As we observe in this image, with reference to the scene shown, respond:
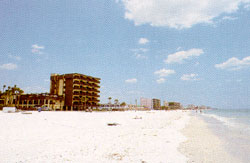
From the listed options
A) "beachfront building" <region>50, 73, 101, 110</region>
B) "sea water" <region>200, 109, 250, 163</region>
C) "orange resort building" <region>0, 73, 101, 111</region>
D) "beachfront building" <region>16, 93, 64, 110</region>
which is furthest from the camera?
"beachfront building" <region>50, 73, 101, 110</region>

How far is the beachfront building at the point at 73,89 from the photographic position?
75.6m

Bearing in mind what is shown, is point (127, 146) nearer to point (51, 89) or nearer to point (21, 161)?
point (21, 161)

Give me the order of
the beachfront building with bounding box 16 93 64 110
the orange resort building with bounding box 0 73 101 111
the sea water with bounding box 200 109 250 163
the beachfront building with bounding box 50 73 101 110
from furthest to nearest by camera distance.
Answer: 1. the beachfront building with bounding box 50 73 101 110
2. the orange resort building with bounding box 0 73 101 111
3. the beachfront building with bounding box 16 93 64 110
4. the sea water with bounding box 200 109 250 163

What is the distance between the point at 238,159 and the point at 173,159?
12.6ft

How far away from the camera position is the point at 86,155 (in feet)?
24.7

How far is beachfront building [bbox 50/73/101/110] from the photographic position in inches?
2977

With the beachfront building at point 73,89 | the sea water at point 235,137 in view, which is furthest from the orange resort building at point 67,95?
the sea water at point 235,137

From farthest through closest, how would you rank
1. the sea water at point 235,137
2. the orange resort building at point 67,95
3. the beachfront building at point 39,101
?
the orange resort building at point 67,95, the beachfront building at point 39,101, the sea water at point 235,137

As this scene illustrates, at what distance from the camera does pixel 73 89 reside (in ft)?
250

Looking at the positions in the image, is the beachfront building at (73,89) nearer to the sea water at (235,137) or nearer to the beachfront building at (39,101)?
the beachfront building at (39,101)

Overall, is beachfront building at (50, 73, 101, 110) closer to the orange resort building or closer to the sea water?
the orange resort building

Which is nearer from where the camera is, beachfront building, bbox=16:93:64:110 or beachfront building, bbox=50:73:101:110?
beachfront building, bbox=16:93:64:110

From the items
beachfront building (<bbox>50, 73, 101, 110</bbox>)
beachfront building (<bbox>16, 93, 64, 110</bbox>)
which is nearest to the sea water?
beachfront building (<bbox>16, 93, 64, 110</bbox>)

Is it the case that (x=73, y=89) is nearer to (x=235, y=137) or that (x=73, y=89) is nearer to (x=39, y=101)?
(x=39, y=101)
